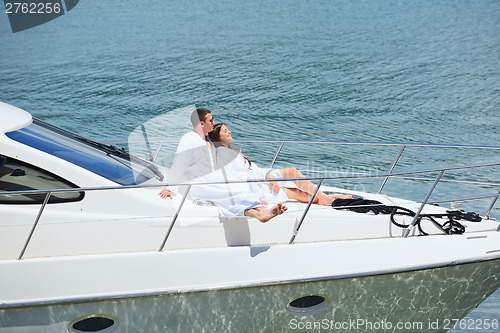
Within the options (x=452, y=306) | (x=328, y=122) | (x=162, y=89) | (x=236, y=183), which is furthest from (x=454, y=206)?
(x=162, y=89)

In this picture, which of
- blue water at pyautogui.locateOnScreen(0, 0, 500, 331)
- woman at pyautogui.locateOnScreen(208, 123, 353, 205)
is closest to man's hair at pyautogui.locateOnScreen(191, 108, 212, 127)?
woman at pyautogui.locateOnScreen(208, 123, 353, 205)

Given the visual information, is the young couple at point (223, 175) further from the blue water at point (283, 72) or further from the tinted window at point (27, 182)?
the blue water at point (283, 72)

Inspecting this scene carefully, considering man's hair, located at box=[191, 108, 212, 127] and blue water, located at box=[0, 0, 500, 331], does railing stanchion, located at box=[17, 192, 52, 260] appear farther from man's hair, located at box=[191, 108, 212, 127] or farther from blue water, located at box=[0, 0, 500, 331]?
blue water, located at box=[0, 0, 500, 331]

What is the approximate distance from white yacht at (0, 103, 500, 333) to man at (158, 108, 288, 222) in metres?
0.09

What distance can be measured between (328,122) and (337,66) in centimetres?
429

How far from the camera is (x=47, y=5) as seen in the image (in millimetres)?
26109

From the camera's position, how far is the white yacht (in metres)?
4.25

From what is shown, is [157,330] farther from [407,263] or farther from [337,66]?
[337,66]

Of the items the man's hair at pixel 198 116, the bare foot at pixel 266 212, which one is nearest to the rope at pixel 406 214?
the bare foot at pixel 266 212

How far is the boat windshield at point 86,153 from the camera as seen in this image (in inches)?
178

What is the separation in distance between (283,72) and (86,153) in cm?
1118

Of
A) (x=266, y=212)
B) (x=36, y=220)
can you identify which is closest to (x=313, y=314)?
(x=266, y=212)

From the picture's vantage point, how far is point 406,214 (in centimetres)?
493

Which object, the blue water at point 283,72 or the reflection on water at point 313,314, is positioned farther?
the blue water at point 283,72
